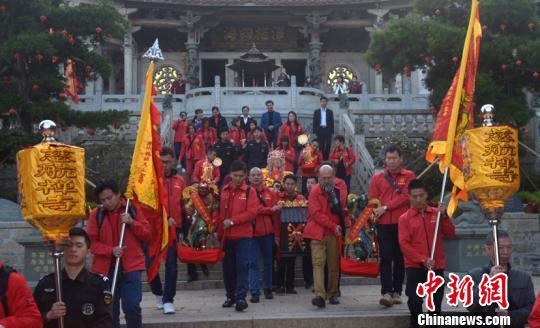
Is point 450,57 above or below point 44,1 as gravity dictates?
below

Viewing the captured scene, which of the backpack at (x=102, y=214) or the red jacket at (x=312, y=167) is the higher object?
the red jacket at (x=312, y=167)

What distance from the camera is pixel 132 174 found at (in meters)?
5.62

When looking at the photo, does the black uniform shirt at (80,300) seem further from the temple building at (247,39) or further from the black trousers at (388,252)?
the temple building at (247,39)

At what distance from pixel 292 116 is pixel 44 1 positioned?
5426mm

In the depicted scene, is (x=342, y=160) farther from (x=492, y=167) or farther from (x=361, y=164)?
(x=492, y=167)

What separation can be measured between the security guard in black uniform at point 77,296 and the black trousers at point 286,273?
150 inches

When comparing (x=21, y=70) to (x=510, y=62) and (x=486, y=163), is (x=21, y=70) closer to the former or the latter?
(x=510, y=62)

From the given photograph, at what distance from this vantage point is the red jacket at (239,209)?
22.6 feet

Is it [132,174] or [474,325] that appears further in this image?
[132,174]

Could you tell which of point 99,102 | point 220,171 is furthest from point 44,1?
point 99,102

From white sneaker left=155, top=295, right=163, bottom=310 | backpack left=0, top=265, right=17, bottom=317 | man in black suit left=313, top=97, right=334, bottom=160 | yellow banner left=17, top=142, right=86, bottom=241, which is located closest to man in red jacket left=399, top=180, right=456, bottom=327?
white sneaker left=155, top=295, right=163, bottom=310

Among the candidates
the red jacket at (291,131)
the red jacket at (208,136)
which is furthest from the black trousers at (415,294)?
the red jacket at (208,136)

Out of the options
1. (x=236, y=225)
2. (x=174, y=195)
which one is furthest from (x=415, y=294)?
(x=174, y=195)

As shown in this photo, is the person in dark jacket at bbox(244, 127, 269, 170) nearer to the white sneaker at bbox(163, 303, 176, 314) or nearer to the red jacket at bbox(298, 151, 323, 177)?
the red jacket at bbox(298, 151, 323, 177)
